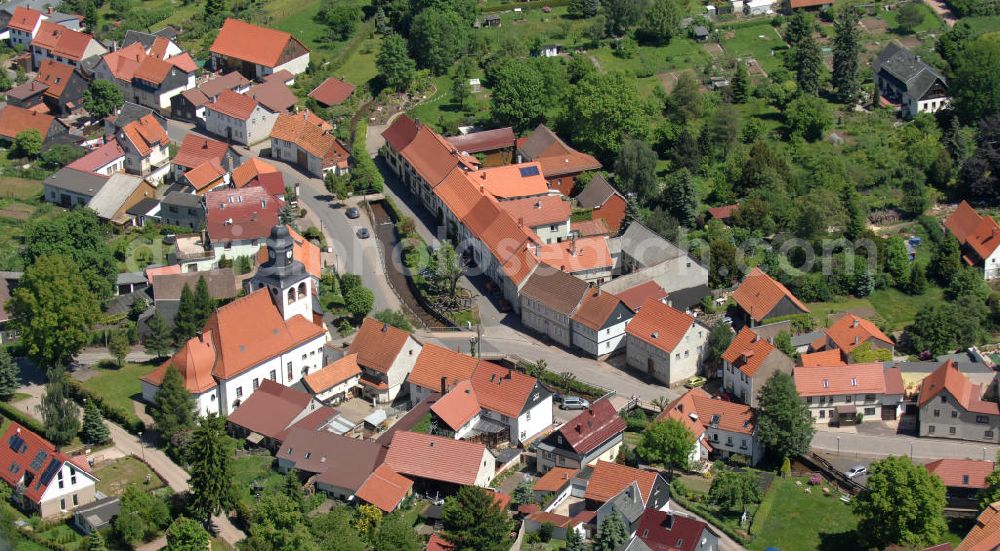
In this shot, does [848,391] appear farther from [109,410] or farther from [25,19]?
[25,19]

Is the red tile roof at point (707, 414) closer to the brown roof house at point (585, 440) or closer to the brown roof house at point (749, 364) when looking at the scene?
the brown roof house at point (749, 364)

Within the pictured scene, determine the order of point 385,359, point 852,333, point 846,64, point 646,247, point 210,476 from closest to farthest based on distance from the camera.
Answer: point 210,476
point 385,359
point 852,333
point 646,247
point 846,64

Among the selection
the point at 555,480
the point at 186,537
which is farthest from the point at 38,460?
the point at 555,480

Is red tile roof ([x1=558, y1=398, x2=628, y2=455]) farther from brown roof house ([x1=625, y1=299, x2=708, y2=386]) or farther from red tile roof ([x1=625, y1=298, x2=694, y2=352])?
red tile roof ([x1=625, y1=298, x2=694, y2=352])

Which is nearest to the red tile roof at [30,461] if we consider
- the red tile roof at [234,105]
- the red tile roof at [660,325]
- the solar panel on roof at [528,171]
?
the red tile roof at [660,325]

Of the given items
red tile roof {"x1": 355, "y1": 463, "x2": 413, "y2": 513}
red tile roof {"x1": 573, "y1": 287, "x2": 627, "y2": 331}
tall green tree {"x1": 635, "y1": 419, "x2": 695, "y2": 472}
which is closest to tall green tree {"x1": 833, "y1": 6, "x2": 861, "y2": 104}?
red tile roof {"x1": 573, "y1": 287, "x2": 627, "y2": 331}
